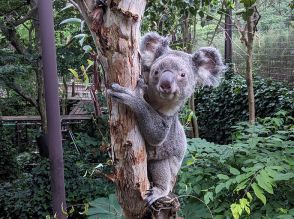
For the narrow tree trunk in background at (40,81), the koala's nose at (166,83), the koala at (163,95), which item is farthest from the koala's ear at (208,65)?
the narrow tree trunk in background at (40,81)

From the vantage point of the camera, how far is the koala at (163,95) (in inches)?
63.7

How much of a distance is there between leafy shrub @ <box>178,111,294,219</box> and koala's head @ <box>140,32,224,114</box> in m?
0.67

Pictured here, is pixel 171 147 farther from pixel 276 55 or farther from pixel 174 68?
pixel 276 55

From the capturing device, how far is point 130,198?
158 centimetres

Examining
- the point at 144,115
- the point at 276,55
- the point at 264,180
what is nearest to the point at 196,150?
the point at 264,180

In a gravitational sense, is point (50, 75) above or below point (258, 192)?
above

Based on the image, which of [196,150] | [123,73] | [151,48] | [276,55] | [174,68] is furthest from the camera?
[276,55]

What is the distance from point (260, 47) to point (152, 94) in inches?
229

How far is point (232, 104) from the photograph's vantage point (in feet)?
24.1

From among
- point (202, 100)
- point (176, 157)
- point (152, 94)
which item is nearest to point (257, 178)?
point (176, 157)

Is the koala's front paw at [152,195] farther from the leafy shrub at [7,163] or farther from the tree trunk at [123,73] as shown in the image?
the leafy shrub at [7,163]

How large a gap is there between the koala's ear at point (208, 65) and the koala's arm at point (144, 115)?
1.30 ft

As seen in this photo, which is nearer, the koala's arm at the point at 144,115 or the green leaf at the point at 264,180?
the koala's arm at the point at 144,115

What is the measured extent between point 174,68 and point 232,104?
18.6 feet
